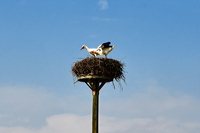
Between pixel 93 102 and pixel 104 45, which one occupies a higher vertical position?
pixel 104 45

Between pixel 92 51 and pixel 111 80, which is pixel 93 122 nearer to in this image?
pixel 111 80

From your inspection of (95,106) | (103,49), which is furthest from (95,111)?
(103,49)

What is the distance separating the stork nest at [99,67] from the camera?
16281 mm

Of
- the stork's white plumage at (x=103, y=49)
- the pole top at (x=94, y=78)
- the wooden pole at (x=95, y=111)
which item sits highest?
the stork's white plumage at (x=103, y=49)

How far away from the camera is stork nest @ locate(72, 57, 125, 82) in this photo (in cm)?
1628

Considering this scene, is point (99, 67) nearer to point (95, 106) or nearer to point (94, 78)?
point (94, 78)

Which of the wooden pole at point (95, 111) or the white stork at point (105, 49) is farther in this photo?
the white stork at point (105, 49)

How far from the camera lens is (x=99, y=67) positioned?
16203mm

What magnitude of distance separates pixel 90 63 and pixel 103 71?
603 mm

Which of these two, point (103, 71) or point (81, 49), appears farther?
point (81, 49)

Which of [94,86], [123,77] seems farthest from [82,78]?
[123,77]

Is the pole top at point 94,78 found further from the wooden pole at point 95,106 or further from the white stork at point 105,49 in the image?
A: the white stork at point 105,49

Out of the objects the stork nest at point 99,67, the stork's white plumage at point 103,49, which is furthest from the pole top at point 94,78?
the stork's white plumage at point 103,49

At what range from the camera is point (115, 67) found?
54.4ft
